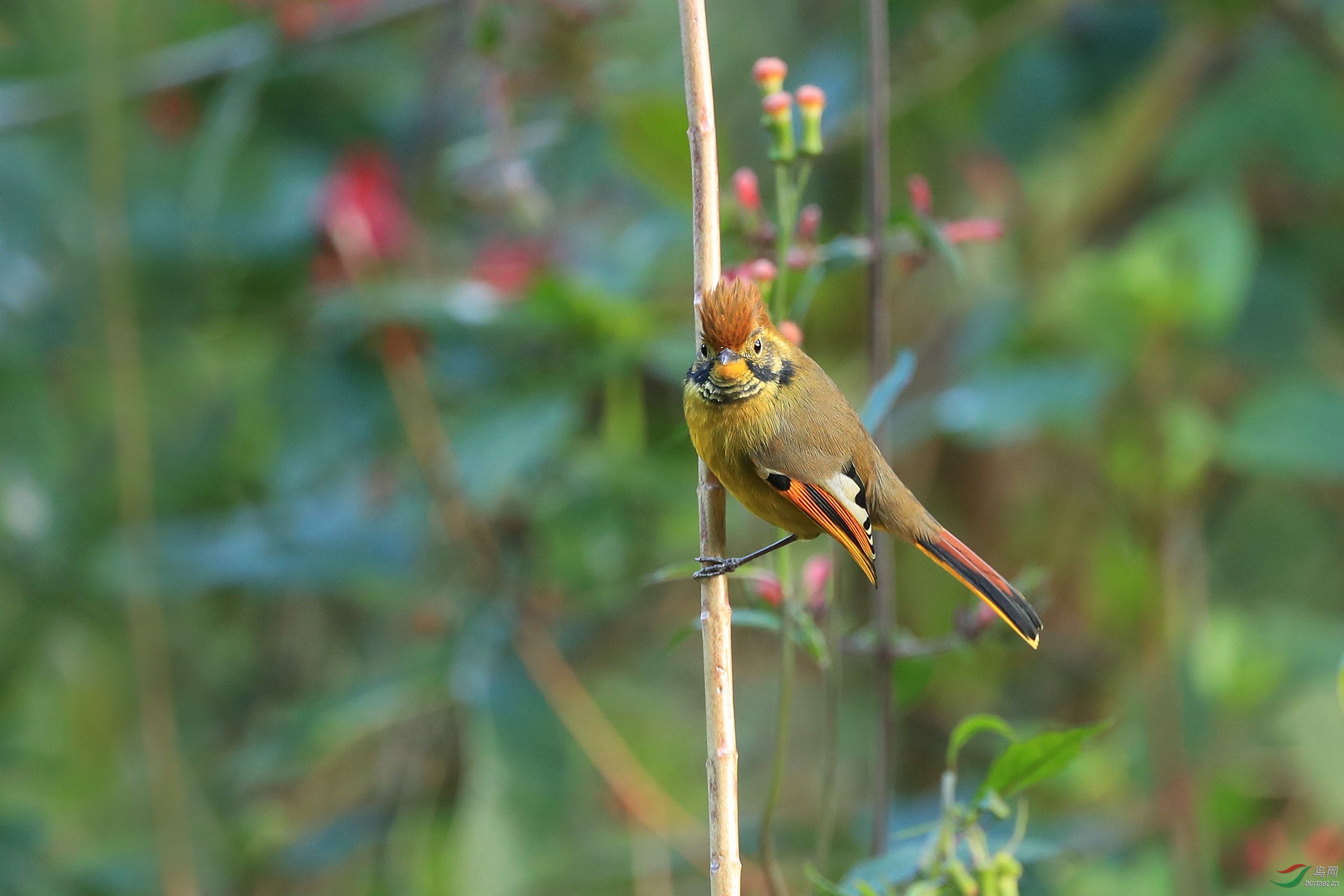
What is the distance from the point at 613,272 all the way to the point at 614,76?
22.0 inches

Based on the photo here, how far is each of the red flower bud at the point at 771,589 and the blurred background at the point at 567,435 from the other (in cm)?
71

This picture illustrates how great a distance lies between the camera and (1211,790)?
254cm

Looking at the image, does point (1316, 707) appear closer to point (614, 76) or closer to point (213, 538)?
point (614, 76)

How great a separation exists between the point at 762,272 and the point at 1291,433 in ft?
4.77

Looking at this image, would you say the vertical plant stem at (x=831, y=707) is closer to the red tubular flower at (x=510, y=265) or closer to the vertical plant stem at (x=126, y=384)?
the red tubular flower at (x=510, y=265)

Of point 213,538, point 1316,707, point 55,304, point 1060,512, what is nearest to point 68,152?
point 55,304

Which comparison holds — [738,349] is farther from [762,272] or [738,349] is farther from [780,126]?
[780,126]

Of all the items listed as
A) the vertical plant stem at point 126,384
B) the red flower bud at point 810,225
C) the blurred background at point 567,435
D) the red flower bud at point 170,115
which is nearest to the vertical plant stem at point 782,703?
the red flower bud at point 810,225

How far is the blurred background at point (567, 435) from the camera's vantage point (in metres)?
2.30

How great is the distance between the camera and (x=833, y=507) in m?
1.45

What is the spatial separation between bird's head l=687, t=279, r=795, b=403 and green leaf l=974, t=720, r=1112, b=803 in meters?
0.53

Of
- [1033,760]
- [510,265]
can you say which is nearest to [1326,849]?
[1033,760]

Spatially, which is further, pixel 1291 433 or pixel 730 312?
pixel 1291 433

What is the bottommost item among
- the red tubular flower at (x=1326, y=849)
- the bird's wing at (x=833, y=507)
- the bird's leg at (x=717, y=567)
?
the red tubular flower at (x=1326, y=849)
